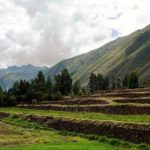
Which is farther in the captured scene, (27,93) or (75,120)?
(27,93)

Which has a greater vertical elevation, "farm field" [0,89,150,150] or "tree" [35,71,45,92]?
"tree" [35,71,45,92]

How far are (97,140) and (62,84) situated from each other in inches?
4653

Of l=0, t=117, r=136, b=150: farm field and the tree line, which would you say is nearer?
l=0, t=117, r=136, b=150: farm field

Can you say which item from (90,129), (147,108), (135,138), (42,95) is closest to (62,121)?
(90,129)

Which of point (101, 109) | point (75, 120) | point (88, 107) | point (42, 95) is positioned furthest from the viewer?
point (42, 95)

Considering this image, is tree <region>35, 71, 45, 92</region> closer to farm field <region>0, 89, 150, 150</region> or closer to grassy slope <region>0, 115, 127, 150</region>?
farm field <region>0, 89, 150, 150</region>

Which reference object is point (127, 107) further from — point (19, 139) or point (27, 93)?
point (27, 93)

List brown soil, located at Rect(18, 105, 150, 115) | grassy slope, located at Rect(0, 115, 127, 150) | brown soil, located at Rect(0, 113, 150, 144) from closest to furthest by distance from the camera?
grassy slope, located at Rect(0, 115, 127, 150) < brown soil, located at Rect(0, 113, 150, 144) < brown soil, located at Rect(18, 105, 150, 115)

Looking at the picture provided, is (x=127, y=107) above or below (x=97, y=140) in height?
above

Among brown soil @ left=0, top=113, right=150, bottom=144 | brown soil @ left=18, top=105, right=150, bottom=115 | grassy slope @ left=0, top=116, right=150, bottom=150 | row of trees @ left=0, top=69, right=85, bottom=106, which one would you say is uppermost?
row of trees @ left=0, top=69, right=85, bottom=106

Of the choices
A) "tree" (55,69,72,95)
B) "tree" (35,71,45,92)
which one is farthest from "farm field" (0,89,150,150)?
"tree" (55,69,72,95)

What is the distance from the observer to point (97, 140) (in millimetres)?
54625

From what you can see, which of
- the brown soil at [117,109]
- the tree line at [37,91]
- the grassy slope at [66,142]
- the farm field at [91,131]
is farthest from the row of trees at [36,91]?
the grassy slope at [66,142]

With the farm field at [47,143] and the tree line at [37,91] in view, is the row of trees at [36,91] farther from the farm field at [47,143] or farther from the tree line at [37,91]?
the farm field at [47,143]
